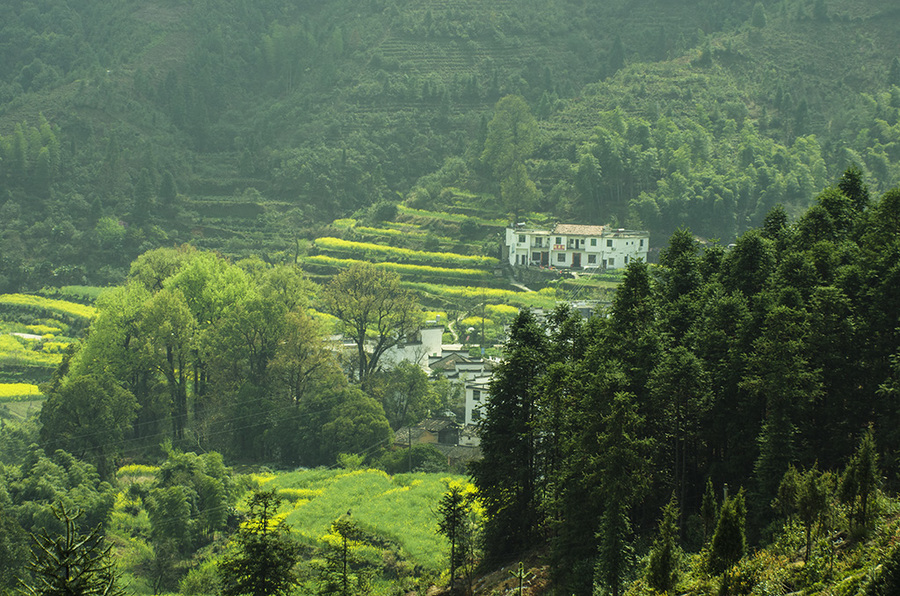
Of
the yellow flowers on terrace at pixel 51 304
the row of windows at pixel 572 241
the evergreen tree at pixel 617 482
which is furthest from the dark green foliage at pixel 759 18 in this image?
the evergreen tree at pixel 617 482

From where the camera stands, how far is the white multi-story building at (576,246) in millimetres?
75250

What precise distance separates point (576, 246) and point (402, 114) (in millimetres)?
35212

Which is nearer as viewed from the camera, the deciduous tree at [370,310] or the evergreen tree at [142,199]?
the deciduous tree at [370,310]

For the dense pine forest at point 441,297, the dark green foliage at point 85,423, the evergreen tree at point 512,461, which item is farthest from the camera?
the dark green foliage at point 85,423

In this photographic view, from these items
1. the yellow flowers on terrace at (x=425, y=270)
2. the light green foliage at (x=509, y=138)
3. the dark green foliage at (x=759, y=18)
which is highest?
the dark green foliage at (x=759, y=18)

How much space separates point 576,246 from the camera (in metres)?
75.8

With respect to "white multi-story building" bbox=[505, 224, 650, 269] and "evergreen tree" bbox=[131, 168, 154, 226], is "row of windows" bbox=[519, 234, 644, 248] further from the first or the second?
"evergreen tree" bbox=[131, 168, 154, 226]

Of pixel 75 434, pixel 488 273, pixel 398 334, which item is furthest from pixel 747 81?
pixel 75 434

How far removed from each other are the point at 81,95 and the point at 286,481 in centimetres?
6968

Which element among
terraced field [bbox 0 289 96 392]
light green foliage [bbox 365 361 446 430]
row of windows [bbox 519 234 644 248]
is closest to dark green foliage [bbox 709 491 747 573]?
light green foliage [bbox 365 361 446 430]

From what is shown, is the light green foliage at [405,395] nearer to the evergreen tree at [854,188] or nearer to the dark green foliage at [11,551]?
the dark green foliage at [11,551]

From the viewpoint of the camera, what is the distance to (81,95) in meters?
104

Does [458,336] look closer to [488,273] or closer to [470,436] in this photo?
[488,273]

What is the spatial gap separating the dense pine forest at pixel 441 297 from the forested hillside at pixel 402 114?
1.28 ft
